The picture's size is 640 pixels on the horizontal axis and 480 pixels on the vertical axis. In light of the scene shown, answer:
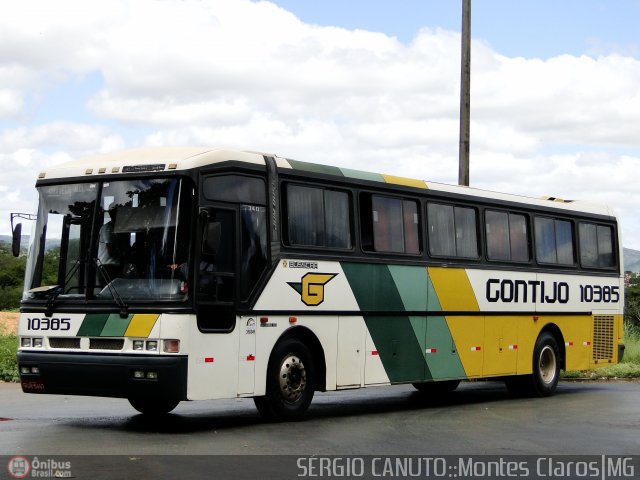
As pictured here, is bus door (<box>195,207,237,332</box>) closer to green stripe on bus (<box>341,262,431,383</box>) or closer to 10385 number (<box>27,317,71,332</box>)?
10385 number (<box>27,317,71,332</box>)

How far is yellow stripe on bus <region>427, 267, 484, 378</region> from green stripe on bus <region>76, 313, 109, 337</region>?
5970 mm

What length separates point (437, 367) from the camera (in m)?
17.9

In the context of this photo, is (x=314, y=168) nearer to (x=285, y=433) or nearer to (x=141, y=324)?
(x=141, y=324)

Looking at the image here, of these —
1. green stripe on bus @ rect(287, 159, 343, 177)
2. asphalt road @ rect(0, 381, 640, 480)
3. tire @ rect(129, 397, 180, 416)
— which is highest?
green stripe on bus @ rect(287, 159, 343, 177)

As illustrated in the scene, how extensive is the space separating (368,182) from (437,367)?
3.14 meters

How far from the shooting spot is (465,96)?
25.5m

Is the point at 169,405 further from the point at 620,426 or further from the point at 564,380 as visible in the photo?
the point at 564,380

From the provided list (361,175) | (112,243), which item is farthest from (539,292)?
(112,243)

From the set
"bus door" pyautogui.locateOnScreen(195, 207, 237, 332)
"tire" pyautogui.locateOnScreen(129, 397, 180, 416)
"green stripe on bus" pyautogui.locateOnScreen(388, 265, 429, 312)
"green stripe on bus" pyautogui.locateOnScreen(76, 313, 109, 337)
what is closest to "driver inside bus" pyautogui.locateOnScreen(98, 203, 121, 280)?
"green stripe on bus" pyautogui.locateOnScreen(76, 313, 109, 337)

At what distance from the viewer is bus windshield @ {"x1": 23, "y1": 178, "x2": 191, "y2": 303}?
1336 cm

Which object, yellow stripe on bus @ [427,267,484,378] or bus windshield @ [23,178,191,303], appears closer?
bus windshield @ [23,178,191,303]

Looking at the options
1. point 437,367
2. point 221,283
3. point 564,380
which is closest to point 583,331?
point 564,380

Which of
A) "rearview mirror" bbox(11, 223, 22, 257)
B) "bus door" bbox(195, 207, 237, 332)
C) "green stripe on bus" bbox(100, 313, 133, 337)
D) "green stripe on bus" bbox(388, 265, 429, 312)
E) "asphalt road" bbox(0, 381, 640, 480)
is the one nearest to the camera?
"asphalt road" bbox(0, 381, 640, 480)

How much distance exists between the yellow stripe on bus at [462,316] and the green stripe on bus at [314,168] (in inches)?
100
